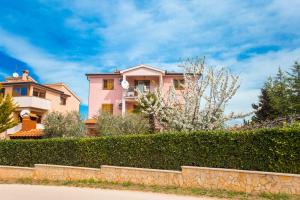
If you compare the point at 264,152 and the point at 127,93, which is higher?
the point at 127,93

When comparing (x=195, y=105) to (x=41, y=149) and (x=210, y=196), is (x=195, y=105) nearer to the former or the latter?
(x=210, y=196)

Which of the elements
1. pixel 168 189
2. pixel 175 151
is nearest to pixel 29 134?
pixel 175 151

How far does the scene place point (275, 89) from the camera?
30797 millimetres

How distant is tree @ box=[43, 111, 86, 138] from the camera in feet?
75.9

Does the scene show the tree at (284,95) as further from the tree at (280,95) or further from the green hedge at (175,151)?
the green hedge at (175,151)

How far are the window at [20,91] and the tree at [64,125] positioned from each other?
539 inches

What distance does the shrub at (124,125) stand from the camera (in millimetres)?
21031

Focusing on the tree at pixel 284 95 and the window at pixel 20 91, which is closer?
the tree at pixel 284 95

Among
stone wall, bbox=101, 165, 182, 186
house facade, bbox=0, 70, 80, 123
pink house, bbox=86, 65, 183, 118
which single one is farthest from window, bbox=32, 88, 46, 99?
stone wall, bbox=101, 165, 182, 186

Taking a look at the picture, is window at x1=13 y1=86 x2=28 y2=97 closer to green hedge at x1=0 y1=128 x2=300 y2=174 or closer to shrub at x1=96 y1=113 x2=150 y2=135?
shrub at x1=96 y1=113 x2=150 y2=135

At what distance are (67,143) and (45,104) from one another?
71.4ft

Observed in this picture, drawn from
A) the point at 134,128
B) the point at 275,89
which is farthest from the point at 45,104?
the point at 275,89

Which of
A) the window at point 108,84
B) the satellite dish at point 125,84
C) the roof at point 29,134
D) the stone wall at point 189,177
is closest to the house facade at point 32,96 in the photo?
the window at point 108,84

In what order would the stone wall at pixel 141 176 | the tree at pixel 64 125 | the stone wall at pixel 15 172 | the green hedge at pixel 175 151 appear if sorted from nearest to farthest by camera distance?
1. the green hedge at pixel 175 151
2. the stone wall at pixel 141 176
3. the stone wall at pixel 15 172
4. the tree at pixel 64 125
